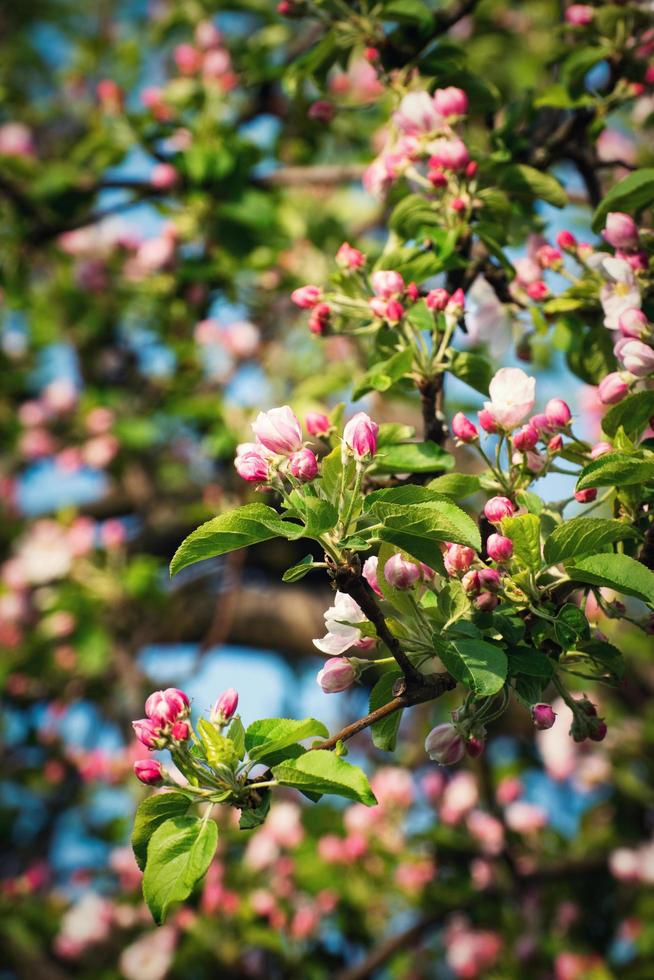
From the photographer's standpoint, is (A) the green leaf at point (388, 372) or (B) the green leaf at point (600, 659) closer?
(B) the green leaf at point (600, 659)

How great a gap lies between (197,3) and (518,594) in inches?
99.6

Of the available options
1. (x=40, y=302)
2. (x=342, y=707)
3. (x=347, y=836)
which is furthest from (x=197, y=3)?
(x=347, y=836)

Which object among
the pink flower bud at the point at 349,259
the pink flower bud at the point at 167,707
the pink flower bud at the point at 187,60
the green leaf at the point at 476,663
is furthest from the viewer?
the pink flower bud at the point at 187,60

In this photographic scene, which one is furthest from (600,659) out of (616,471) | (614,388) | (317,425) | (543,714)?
(317,425)

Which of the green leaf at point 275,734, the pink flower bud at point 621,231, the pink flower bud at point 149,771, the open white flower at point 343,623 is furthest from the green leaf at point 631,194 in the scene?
the pink flower bud at point 149,771

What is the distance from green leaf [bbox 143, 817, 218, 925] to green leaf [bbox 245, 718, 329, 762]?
0.08 meters

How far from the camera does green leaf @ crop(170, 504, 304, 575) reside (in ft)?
3.00

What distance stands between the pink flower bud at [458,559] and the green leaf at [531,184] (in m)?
0.66

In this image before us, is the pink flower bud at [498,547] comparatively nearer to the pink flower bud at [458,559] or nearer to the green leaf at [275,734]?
the pink flower bud at [458,559]

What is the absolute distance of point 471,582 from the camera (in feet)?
3.10

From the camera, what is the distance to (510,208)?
1.37 m

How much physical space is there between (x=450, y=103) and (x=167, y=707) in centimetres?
89

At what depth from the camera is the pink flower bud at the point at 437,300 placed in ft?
3.88

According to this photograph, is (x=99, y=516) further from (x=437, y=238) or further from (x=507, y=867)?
(x=437, y=238)
